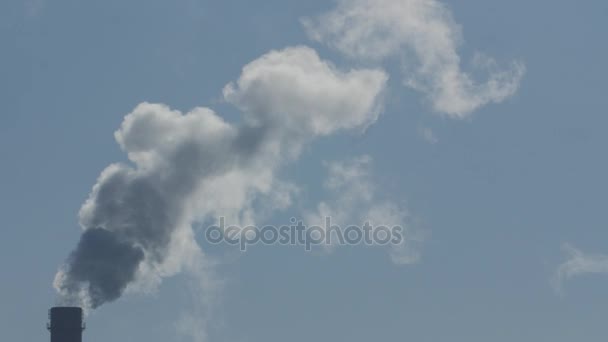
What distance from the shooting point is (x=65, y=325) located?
94.1 metres

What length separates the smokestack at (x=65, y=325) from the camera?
3696 inches

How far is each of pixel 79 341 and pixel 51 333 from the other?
2.14 meters

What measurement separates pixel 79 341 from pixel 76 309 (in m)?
2.46

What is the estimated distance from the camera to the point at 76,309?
313 ft

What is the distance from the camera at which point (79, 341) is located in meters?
94.4

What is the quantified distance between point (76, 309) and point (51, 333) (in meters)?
2.56

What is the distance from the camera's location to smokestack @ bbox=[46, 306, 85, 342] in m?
93.9

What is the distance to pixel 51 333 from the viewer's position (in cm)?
9431
